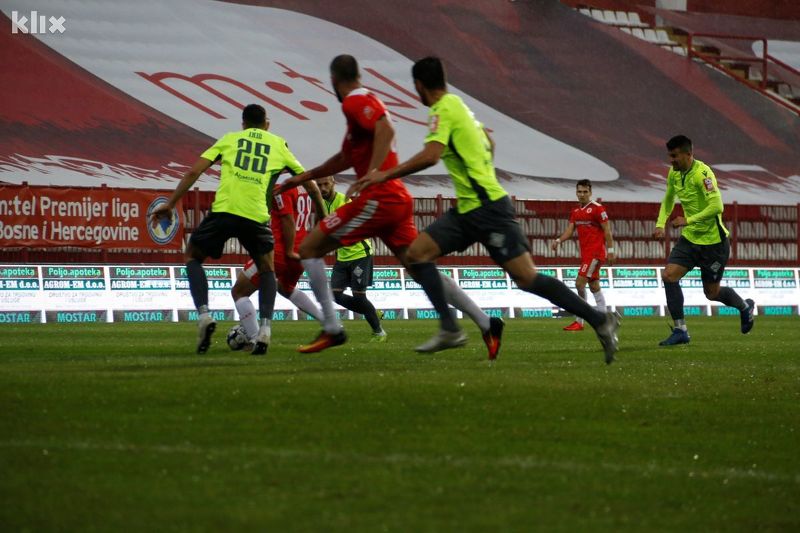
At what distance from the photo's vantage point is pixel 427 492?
5.64 meters

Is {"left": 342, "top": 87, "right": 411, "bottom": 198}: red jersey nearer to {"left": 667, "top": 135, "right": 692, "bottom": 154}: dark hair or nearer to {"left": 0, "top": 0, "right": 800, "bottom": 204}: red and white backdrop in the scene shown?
{"left": 667, "top": 135, "right": 692, "bottom": 154}: dark hair

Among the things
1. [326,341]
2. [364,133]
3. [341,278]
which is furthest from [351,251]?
[364,133]

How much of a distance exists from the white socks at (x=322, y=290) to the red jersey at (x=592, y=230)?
10.9 m

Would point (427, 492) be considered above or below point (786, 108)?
below

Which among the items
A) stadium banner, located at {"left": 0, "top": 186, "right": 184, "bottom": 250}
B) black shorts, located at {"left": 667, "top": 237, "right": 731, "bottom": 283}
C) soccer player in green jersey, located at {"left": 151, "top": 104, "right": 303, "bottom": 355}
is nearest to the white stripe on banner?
soccer player in green jersey, located at {"left": 151, "top": 104, "right": 303, "bottom": 355}

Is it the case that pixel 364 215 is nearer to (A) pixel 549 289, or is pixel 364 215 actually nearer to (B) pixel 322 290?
(B) pixel 322 290

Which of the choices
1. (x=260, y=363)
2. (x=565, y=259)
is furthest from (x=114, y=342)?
(x=565, y=259)

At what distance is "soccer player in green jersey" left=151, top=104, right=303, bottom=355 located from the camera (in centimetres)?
1161

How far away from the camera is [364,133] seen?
10680 mm

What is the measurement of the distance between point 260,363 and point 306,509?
5.35 meters

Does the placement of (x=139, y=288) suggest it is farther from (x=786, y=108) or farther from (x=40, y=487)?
(x=786, y=108)

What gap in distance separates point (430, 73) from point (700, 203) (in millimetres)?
6253

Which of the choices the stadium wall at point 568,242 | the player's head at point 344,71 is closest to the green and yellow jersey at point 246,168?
the player's head at point 344,71

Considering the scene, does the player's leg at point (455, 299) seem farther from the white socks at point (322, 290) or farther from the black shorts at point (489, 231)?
the white socks at point (322, 290)
